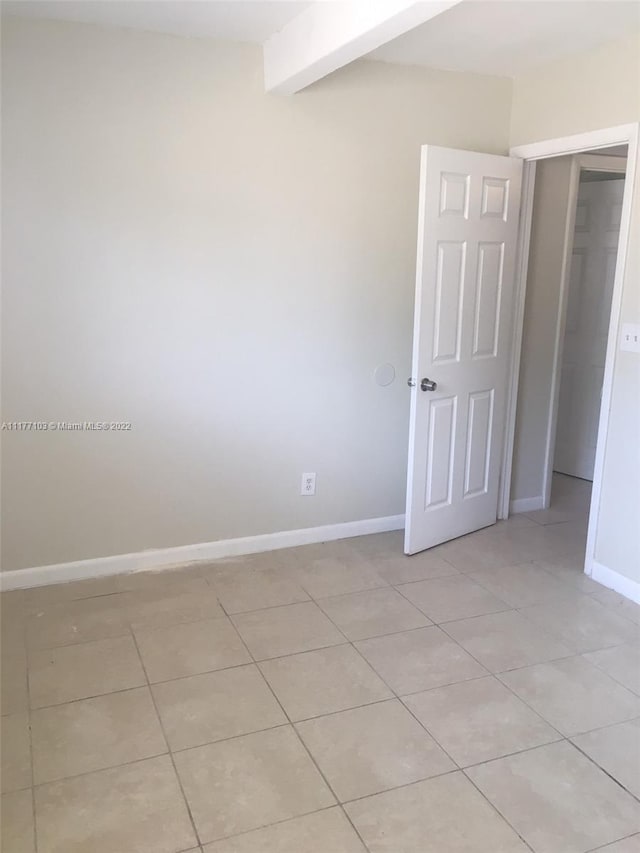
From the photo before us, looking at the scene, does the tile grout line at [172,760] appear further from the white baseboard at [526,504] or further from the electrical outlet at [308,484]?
the white baseboard at [526,504]

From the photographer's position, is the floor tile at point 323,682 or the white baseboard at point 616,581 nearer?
the floor tile at point 323,682

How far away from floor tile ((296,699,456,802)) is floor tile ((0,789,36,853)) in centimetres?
79

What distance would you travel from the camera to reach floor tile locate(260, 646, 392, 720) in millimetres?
2348

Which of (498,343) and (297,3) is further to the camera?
(498,343)

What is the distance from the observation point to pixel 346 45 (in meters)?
2.37

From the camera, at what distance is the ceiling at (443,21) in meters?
2.55

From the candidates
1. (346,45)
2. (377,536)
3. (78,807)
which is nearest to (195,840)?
(78,807)

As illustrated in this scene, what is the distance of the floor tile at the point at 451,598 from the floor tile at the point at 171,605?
867 mm

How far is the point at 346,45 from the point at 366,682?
2.19 metres

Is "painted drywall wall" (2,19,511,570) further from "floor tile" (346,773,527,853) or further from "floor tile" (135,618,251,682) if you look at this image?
"floor tile" (346,773,527,853)

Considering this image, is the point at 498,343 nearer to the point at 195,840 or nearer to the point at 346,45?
the point at 346,45

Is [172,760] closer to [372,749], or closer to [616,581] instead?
[372,749]

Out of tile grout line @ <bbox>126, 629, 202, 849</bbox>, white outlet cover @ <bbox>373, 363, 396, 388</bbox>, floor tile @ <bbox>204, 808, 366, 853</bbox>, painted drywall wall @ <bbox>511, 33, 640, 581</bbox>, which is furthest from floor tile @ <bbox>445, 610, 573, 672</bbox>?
white outlet cover @ <bbox>373, 363, 396, 388</bbox>

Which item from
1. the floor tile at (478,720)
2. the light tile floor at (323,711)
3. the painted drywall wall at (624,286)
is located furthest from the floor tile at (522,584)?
the floor tile at (478,720)
